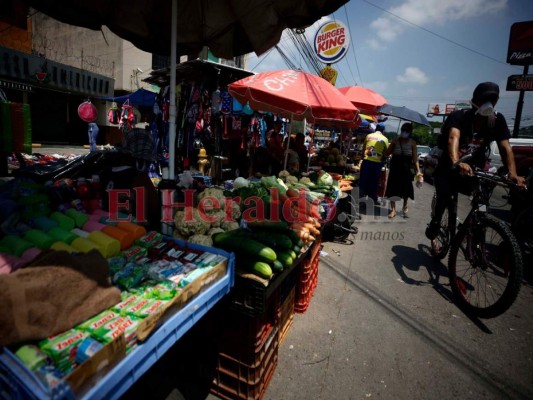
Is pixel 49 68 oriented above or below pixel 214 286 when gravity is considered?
above

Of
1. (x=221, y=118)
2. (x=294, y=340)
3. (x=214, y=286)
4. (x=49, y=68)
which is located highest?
(x=49, y=68)

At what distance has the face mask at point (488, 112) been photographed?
3.56 m

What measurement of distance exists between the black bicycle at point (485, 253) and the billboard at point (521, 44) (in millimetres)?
33407

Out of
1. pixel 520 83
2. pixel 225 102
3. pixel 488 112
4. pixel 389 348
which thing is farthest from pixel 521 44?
pixel 389 348

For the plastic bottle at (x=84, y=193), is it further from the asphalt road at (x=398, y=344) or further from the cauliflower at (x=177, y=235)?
the asphalt road at (x=398, y=344)

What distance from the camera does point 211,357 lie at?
2.23 meters

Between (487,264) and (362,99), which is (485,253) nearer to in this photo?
(487,264)

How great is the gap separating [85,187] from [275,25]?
7.52 feet

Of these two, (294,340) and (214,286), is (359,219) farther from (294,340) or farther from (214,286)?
(214,286)

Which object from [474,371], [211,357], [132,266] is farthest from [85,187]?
[474,371]

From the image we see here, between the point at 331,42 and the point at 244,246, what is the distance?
12700mm

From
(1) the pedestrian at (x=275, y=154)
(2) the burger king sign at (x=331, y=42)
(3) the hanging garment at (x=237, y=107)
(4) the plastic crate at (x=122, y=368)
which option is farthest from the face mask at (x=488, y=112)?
(2) the burger king sign at (x=331, y=42)

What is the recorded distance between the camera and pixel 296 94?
14.0ft

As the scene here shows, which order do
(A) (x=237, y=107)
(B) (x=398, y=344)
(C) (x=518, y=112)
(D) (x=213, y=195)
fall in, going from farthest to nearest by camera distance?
1. (C) (x=518, y=112)
2. (A) (x=237, y=107)
3. (B) (x=398, y=344)
4. (D) (x=213, y=195)
